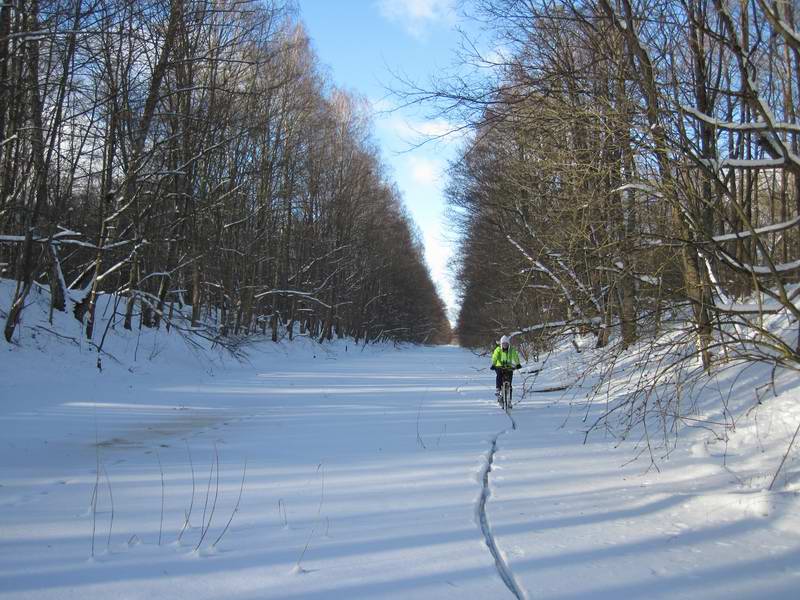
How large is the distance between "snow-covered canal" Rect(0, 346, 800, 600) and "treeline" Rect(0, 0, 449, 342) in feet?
19.4

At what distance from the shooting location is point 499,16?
21.7ft

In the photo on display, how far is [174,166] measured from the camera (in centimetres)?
1562

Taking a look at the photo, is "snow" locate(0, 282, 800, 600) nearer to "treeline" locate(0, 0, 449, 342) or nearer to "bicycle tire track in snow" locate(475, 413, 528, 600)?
"bicycle tire track in snow" locate(475, 413, 528, 600)

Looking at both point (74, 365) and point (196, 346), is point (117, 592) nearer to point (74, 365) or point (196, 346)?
point (74, 365)

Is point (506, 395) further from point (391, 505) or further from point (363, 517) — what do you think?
point (363, 517)

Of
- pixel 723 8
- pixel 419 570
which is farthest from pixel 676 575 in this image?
pixel 723 8

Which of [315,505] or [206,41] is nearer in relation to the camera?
[315,505]

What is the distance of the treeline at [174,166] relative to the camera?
11.2 metres

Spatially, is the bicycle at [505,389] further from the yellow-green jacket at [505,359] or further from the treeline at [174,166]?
the treeline at [174,166]

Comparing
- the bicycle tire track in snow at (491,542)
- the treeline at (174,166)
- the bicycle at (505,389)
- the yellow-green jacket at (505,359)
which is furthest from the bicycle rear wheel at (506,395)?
the treeline at (174,166)

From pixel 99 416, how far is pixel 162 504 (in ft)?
14.9

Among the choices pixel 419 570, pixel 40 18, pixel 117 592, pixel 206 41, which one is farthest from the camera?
pixel 206 41

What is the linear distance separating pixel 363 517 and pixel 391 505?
0.35m

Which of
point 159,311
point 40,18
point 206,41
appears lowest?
point 159,311
